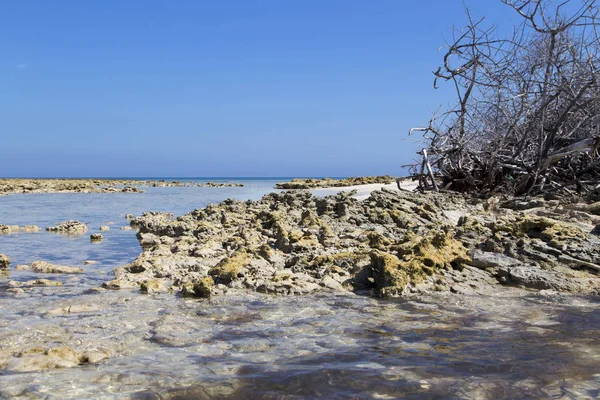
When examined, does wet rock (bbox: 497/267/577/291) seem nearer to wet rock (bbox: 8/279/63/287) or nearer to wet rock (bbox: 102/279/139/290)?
wet rock (bbox: 102/279/139/290)

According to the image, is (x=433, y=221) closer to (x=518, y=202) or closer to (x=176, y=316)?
(x=518, y=202)

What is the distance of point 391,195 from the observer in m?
9.19

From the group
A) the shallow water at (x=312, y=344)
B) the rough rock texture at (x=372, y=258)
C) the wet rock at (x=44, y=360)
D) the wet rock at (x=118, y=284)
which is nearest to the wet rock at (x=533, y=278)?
the rough rock texture at (x=372, y=258)

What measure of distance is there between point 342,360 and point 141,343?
115 centimetres

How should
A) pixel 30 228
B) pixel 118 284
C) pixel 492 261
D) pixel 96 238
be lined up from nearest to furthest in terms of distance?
pixel 118 284, pixel 492 261, pixel 96 238, pixel 30 228

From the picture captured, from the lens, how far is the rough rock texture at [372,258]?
14.6ft

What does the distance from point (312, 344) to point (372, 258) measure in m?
1.73

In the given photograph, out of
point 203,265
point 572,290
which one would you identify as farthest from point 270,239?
point 572,290

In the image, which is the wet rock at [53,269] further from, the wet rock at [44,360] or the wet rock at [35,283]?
the wet rock at [44,360]

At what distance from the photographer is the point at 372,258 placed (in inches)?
182

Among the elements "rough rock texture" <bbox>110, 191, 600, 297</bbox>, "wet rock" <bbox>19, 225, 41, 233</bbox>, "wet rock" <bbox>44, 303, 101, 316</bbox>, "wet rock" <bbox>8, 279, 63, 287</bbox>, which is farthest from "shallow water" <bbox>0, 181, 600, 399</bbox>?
"wet rock" <bbox>19, 225, 41, 233</bbox>

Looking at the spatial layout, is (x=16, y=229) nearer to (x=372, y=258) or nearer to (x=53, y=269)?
(x=53, y=269)

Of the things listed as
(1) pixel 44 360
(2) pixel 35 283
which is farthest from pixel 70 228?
(1) pixel 44 360

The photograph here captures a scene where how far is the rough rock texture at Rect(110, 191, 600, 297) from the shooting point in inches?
175
